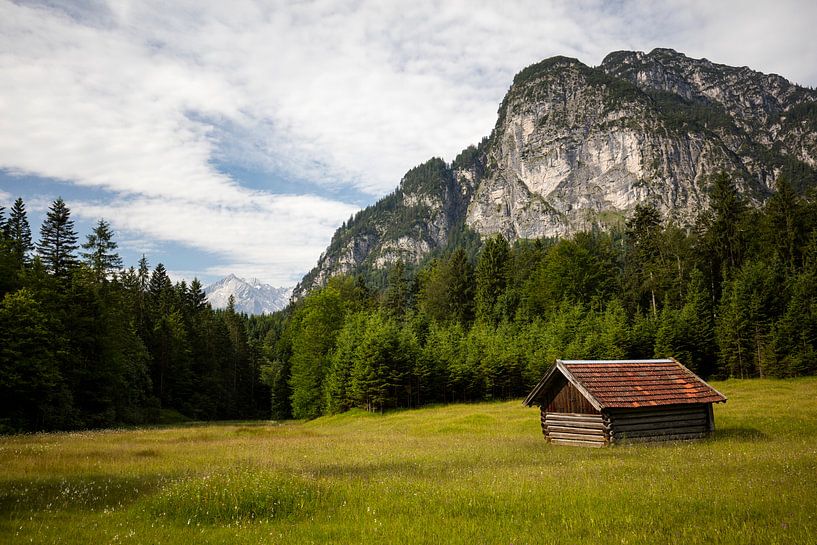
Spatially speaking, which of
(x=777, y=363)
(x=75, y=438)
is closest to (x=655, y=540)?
(x=75, y=438)

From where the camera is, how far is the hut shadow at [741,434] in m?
24.0

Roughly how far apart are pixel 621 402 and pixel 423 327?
6273 centimetres

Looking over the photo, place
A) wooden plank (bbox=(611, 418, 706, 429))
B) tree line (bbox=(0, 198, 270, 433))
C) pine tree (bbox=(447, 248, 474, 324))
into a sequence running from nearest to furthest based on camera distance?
wooden plank (bbox=(611, 418, 706, 429)) → tree line (bbox=(0, 198, 270, 433)) → pine tree (bbox=(447, 248, 474, 324))

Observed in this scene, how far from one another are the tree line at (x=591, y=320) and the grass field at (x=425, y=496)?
37350mm

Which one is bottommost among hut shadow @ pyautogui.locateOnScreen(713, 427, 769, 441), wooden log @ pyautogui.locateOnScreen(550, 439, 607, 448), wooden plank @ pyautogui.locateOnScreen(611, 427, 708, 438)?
wooden log @ pyautogui.locateOnScreen(550, 439, 607, 448)

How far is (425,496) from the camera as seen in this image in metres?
12.4

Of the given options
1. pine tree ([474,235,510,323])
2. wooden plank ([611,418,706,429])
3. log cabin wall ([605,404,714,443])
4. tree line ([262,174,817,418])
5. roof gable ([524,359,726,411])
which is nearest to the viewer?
A: roof gable ([524,359,726,411])

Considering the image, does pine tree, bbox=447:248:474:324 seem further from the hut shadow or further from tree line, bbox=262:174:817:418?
the hut shadow

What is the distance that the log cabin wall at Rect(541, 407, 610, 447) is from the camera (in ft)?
76.9

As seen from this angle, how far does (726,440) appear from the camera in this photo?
2334 cm

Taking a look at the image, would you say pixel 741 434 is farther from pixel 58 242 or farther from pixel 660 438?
pixel 58 242

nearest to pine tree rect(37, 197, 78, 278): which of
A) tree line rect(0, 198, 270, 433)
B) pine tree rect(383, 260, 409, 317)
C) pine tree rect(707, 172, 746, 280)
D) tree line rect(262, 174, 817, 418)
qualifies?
tree line rect(0, 198, 270, 433)

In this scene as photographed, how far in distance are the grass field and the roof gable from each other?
2.24m

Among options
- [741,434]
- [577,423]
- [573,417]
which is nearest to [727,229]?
[741,434]
